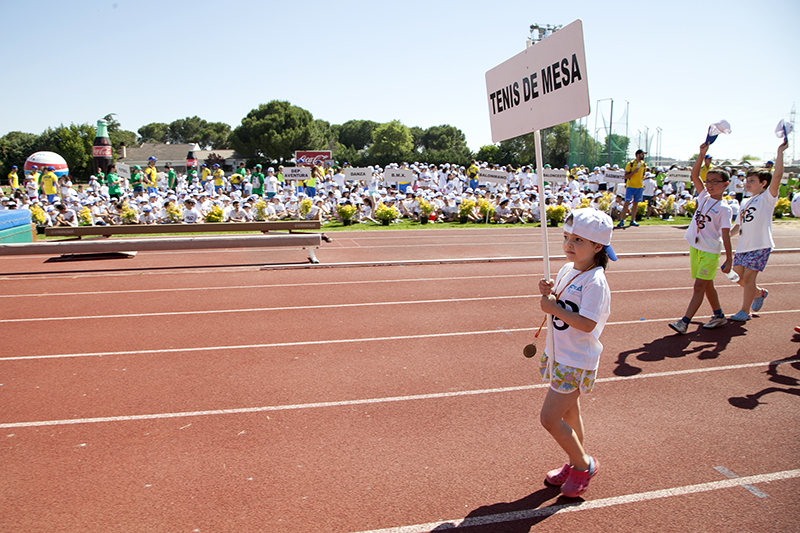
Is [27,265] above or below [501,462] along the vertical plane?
above

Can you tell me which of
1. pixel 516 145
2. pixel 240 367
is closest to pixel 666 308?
pixel 240 367

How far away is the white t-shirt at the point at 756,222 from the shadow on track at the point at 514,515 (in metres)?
4.66

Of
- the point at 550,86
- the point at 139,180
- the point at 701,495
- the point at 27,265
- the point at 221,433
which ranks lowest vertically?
the point at 701,495

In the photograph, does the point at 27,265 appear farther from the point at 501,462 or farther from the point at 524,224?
the point at 524,224

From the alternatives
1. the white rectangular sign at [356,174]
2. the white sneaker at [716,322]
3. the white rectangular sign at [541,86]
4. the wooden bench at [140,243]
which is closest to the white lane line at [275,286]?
the wooden bench at [140,243]

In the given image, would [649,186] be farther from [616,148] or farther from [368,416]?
[368,416]

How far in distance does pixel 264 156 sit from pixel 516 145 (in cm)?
3550

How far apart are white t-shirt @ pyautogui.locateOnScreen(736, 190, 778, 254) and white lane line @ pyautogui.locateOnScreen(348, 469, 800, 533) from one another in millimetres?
3715

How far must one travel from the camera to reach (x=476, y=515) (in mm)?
3111

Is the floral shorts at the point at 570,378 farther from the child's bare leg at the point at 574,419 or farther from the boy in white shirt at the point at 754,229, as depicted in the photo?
the boy in white shirt at the point at 754,229

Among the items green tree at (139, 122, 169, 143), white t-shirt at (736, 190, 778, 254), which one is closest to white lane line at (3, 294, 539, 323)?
white t-shirt at (736, 190, 778, 254)

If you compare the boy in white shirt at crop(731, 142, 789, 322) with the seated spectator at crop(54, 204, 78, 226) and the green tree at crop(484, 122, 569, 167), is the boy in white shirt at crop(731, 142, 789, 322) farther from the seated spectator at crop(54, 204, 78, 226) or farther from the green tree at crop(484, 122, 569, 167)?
the green tree at crop(484, 122, 569, 167)

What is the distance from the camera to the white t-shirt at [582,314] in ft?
9.61

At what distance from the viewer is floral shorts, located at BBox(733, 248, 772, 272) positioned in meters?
6.40
